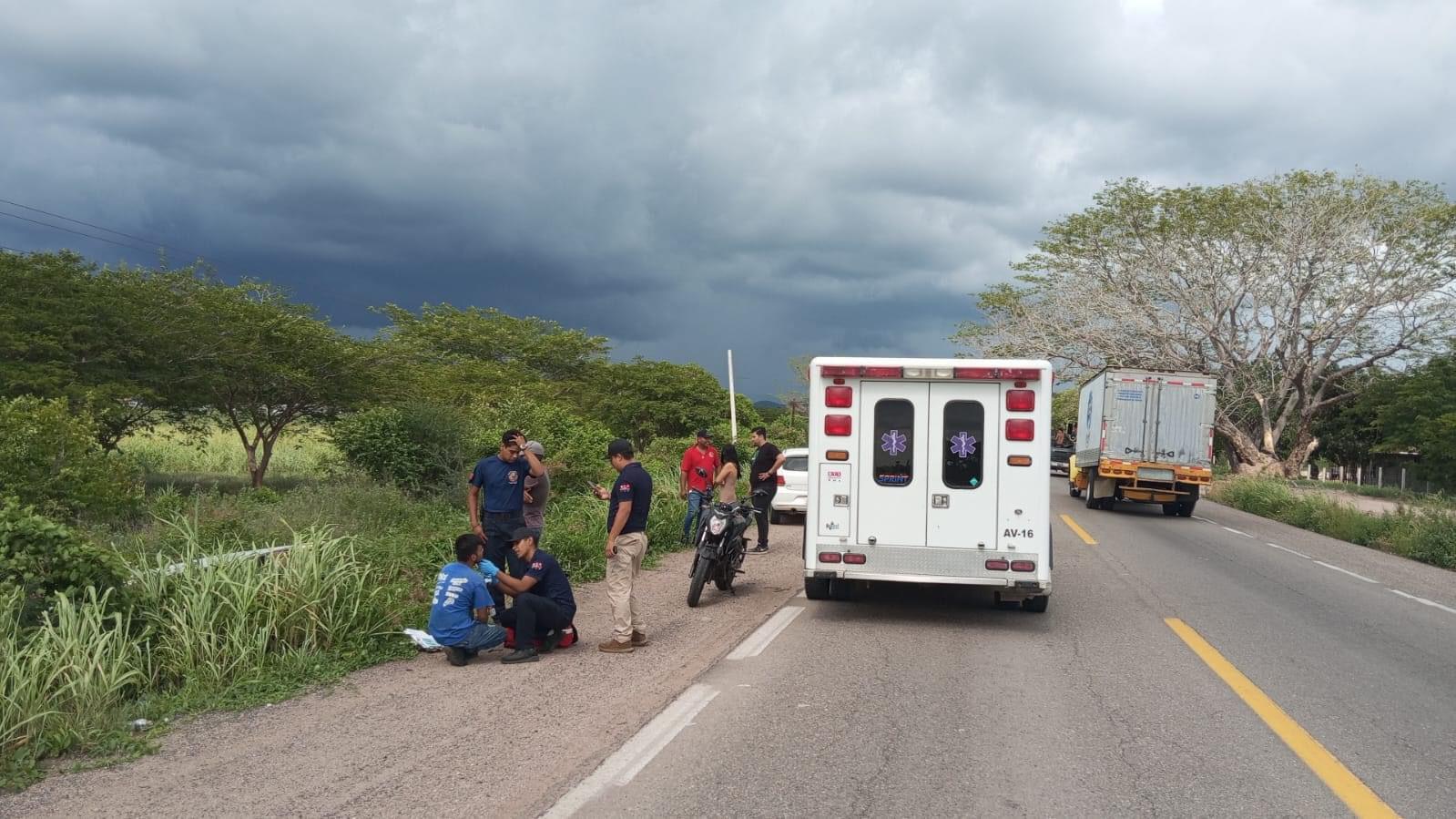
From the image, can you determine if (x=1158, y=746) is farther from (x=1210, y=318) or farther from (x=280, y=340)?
(x=1210, y=318)

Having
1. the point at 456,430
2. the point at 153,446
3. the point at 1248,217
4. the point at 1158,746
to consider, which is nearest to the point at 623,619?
the point at 1158,746

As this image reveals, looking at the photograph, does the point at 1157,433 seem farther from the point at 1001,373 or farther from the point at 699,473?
the point at 1001,373

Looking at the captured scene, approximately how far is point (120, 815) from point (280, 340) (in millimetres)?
16060

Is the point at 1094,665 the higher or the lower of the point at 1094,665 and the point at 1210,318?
the lower

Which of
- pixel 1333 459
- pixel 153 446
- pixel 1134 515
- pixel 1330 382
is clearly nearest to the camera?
pixel 1134 515

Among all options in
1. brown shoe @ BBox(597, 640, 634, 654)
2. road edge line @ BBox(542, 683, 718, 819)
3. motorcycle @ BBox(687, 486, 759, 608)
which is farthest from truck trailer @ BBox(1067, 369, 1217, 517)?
road edge line @ BBox(542, 683, 718, 819)

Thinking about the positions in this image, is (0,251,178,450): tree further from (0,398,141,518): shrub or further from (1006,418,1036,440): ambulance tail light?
(1006,418,1036,440): ambulance tail light

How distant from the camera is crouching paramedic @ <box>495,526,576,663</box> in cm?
775

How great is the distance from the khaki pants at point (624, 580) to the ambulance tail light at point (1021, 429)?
3320 mm

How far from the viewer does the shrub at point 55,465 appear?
1025 centimetres

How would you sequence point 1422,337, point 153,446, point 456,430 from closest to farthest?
Answer: point 456,430 < point 153,446 < point 1422,337

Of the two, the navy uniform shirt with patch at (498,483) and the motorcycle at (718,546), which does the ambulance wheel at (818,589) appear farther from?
the navy uniform shirt with patch at (498,483)

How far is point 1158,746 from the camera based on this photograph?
18.9 ft

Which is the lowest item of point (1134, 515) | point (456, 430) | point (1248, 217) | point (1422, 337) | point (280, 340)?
point (1134, 515)
